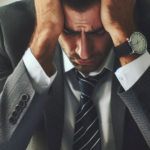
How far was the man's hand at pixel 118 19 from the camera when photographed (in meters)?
0.70

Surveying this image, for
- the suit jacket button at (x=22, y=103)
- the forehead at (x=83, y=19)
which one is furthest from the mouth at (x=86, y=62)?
the suit jacket button at (x=22, y=103)

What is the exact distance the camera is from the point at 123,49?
0.73m

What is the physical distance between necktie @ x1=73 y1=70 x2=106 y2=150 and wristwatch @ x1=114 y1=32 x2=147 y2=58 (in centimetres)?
15

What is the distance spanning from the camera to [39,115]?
762 millimetres

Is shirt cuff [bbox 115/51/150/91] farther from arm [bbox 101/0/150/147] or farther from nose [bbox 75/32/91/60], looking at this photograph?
nose [bbox 75/32/91/60]

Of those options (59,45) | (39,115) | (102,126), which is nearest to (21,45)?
(59,45)

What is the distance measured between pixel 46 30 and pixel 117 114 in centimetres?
34

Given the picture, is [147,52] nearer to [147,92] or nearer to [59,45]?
[147,92]

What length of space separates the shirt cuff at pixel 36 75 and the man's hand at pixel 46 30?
16 mm

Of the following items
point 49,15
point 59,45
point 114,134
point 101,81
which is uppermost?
A: point 49,15

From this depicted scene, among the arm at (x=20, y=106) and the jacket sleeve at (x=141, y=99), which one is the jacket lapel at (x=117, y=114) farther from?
the arm at (x=20, y=106)

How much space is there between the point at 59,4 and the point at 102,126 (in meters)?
0.41

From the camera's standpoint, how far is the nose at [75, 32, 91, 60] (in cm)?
74

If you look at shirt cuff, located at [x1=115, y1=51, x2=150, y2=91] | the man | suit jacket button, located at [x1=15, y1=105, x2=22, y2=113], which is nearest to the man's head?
the man
